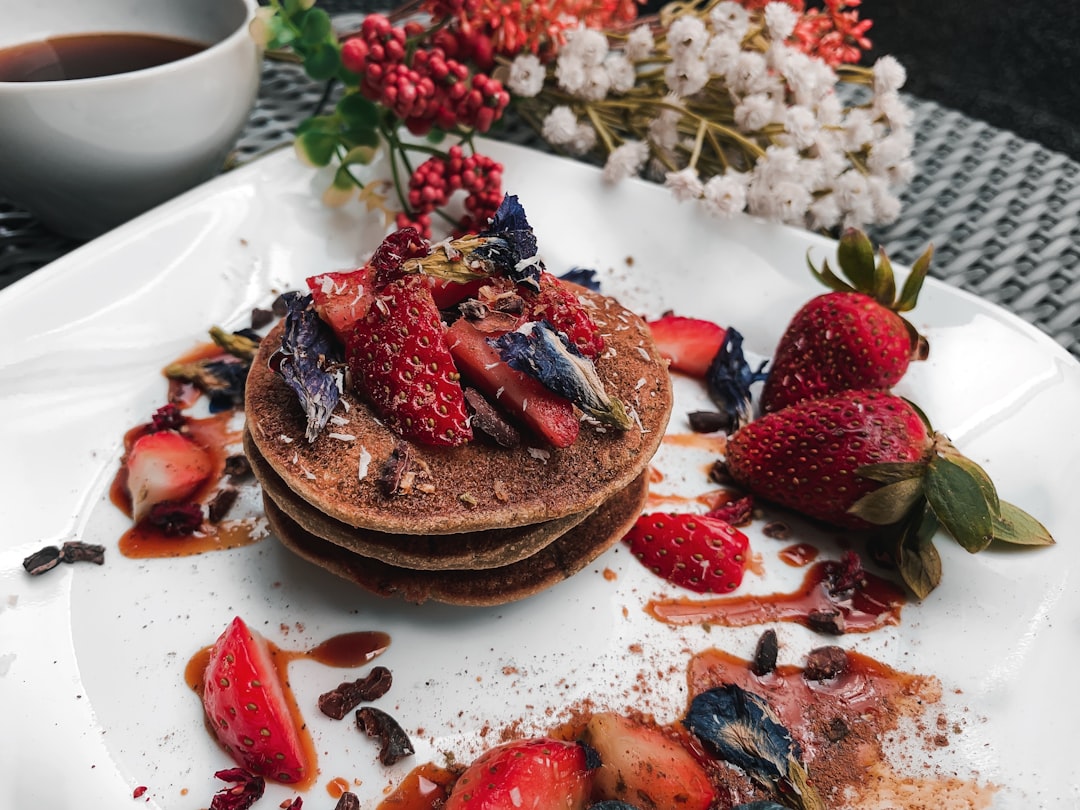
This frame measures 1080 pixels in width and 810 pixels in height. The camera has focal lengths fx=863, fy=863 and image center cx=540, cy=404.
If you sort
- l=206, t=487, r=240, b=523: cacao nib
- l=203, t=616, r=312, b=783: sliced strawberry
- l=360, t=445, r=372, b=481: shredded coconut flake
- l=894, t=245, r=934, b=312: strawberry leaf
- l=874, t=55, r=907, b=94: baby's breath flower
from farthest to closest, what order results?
l=874, t=55, r=907, b=94: baby's breath flower, l=894, t=245, r=934, b=312: strawberry leaf, l=206, t=487, r=240, b=523: cacao nib, l=360, t=445, r=372, b=481: shredded coconut flake, l=203, t=616, r=312, b=783: sliced strawberry

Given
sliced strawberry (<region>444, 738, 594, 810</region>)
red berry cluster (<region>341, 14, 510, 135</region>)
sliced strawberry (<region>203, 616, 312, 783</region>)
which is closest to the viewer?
sliced strawberry (<region>444, 738, 594, 810</region>)

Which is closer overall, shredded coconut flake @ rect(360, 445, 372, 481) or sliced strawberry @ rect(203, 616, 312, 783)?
sliced strawberry @ rect(203, 616, 312, 783)

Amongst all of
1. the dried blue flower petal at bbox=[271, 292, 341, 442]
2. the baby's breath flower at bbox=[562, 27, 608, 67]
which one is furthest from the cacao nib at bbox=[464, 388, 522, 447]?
the baby's breath flower at bbox=[562, 27, 608, 67]

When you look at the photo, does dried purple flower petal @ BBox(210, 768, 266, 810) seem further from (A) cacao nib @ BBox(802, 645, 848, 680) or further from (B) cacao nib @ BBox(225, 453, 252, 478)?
(A) cacao nib @ BBox(802, 645, 848, 680)

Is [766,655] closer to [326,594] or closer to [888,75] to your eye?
[326,594]

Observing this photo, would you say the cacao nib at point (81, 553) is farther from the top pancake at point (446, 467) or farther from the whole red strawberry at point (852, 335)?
the whole red strawberry at point (852, 335)

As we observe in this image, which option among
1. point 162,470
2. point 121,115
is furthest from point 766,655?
point 121,115
